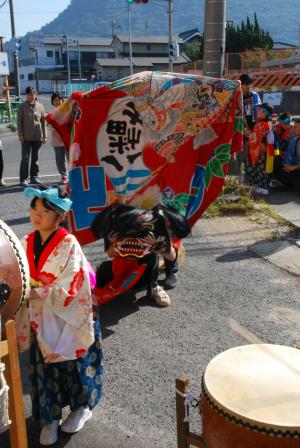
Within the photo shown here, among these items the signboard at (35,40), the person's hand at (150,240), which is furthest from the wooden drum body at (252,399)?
the signboard at (35,40)

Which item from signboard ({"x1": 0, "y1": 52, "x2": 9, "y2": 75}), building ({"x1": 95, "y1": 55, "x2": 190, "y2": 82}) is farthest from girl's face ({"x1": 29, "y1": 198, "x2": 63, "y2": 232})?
building ({"x1": 95, "y1": 55, "x2": 190, "y2": 82})

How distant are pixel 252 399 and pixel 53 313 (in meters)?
1.08

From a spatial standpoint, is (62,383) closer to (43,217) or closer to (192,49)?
(43,217)

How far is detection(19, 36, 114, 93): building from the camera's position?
73875mm

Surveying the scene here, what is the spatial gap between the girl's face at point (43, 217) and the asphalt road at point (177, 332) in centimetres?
117

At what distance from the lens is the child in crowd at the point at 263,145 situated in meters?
7.44

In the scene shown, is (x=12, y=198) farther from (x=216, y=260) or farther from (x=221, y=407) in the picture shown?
(x=221, y=407)

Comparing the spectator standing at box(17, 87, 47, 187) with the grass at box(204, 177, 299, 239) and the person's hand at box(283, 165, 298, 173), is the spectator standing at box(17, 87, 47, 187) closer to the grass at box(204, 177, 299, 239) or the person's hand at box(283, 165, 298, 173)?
the grass at box(204, 177, 299, 239)

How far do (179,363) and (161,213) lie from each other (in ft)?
3.76

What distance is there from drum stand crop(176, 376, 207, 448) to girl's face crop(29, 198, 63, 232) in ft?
3.26

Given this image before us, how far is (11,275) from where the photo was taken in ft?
7.12

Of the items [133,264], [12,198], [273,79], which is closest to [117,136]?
[133,264]

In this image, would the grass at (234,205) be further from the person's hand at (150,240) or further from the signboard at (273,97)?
the signboard at (273,97)

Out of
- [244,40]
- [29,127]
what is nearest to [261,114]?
[29,127]
